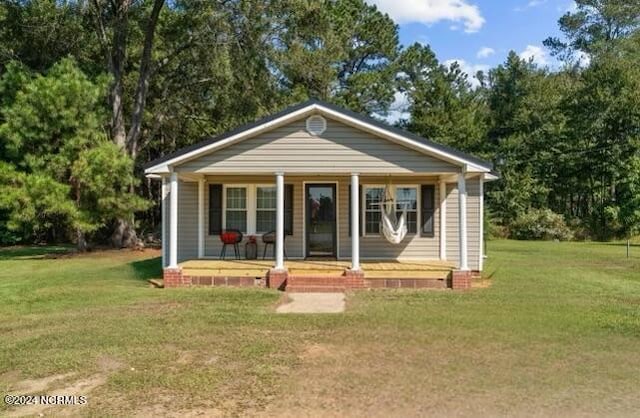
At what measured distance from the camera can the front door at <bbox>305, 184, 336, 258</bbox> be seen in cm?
1348

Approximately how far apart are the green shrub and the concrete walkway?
21.4 meters

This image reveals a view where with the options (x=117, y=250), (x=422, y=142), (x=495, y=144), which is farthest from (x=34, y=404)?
(x=495, y=144)

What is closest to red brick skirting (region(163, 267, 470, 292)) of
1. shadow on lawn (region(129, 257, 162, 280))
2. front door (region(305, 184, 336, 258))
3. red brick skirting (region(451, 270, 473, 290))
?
red brick skirting (region(451, 270, 473, 290))

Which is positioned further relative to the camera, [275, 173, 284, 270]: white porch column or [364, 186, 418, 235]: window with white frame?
[364, 186, 418, 235]: window with white frame

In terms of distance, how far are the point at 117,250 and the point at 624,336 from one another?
17.4 metres

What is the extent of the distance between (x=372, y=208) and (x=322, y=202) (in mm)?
1181

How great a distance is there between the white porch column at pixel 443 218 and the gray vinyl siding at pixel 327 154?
2.06 metres

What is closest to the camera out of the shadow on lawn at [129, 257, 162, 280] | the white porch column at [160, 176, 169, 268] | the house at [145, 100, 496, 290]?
the house at [145, 100, 496, 290]

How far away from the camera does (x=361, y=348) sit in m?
6.55

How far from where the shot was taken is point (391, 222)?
40.3 ft

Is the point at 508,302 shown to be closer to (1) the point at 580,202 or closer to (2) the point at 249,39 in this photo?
(2) the point at 249,39

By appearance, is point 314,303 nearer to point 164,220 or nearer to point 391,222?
point 391,222

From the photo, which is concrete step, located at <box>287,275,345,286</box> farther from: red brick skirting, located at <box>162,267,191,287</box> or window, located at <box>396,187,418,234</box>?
window, located at <box>396,187,418,234</box>

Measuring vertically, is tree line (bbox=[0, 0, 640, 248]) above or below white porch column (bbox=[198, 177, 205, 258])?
above
